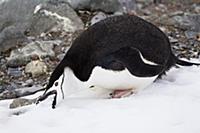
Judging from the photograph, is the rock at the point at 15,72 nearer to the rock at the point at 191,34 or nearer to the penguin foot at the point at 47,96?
the penguin foot at the point at 47,96

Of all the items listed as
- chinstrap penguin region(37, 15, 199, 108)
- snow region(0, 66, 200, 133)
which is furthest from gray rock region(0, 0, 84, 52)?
chinstrap penguin region(37, 15, 199, 108)

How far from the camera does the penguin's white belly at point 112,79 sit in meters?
3.09

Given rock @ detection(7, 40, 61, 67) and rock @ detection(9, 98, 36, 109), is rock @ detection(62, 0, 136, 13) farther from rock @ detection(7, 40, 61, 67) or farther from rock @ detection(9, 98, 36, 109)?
rock @ detection(9, 98, 36, 109)

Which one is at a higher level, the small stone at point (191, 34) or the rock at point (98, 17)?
the rock at point (98, 17)

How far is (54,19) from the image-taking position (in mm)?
4941

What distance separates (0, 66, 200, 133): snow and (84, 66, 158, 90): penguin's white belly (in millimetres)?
93

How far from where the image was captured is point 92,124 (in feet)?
9.56

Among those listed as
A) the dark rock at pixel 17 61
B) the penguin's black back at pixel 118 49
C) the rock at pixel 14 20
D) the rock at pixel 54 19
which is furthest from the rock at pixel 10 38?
the penguin's black back at pixel 118 49

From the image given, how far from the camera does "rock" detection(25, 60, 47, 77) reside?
4.19 metres

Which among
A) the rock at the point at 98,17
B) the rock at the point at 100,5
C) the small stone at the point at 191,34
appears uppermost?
the rock at the point at 100,5

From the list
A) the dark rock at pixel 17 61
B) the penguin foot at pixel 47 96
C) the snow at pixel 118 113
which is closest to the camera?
the snow at pixel 118 113

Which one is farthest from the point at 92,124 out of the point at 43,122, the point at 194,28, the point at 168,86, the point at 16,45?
the point at 194,28

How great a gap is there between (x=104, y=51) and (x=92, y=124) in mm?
458

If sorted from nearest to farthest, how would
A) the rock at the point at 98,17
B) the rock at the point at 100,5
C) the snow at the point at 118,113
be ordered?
the snow at the point at 118,113 < the rock at the point at 98,17 < the rock at the point at 100,5
